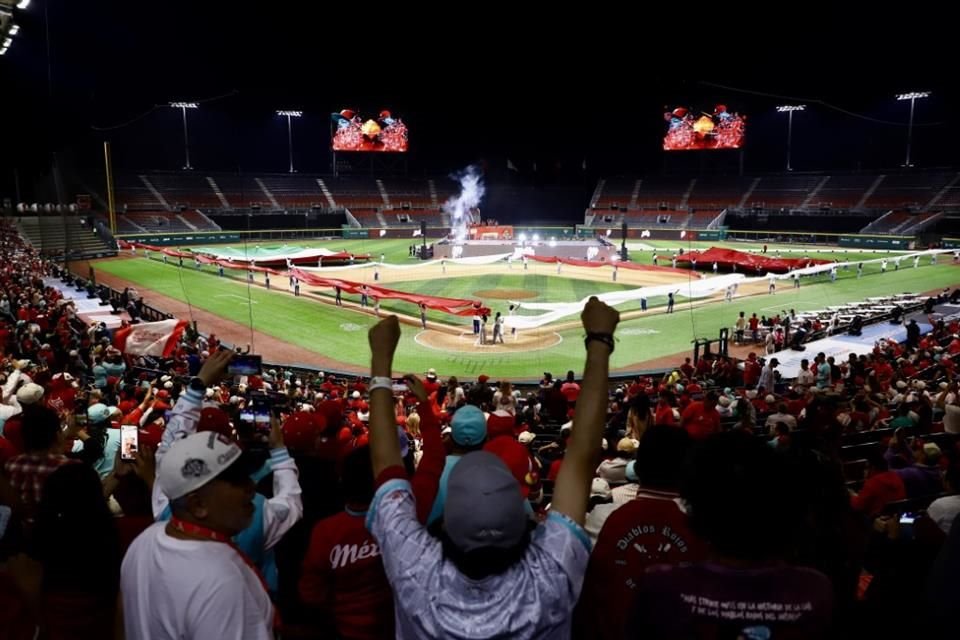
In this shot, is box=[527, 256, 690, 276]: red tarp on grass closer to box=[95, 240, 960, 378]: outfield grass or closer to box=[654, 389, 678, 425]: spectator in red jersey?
box=[95, 240, 960, 378]: outfield grass

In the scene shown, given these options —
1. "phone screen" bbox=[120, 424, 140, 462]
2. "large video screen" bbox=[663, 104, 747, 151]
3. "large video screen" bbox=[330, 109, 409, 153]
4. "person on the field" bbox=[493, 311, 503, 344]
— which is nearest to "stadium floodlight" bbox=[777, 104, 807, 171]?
"large video screen" bbox=[663, 104, 747, 151]

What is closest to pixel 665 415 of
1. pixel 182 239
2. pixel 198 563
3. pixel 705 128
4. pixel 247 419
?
pixel 247 419

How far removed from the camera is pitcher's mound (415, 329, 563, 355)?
25141mm

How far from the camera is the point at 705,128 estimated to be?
83125 mm

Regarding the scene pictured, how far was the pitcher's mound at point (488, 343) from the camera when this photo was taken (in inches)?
990

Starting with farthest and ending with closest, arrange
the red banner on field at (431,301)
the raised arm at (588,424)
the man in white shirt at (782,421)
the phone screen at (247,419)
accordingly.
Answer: the red banner on field at (431,301) < the man in white shirt at (782,421) < the phone screen at (247,419) < the raised arm at (588,424)

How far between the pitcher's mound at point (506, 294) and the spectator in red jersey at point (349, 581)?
32139 millimetres

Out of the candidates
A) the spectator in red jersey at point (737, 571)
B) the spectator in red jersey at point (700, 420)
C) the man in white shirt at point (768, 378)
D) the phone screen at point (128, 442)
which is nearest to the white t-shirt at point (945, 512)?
the spectator in red jersey at point (737, 571)

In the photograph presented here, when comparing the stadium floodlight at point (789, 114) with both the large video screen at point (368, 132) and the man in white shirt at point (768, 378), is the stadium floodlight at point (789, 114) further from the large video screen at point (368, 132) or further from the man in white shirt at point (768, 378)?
the man in white shirt at point (768, 378)

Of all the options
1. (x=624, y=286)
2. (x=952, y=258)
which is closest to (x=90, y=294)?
(x=624, y=286)

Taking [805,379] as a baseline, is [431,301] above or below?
above

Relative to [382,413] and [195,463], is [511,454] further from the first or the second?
[195,463]

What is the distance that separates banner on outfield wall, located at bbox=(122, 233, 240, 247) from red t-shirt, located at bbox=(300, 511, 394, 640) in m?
66.3

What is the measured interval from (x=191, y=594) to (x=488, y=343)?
23.6m
